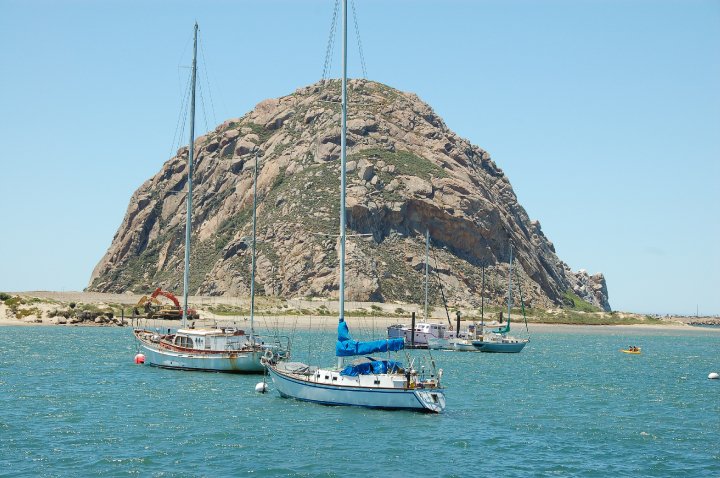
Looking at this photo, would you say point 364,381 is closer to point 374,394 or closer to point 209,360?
point 374,394

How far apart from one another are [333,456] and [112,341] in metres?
57.1

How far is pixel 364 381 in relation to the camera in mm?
41281

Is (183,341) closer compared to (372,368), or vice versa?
(372,368)

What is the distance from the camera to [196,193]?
184125 millimetres

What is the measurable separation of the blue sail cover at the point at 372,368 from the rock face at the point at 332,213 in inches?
3482

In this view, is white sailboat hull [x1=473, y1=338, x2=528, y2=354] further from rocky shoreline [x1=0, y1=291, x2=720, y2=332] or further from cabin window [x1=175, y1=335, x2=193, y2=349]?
cabin window [x1=175, y1=335, x2=193, y2=349]

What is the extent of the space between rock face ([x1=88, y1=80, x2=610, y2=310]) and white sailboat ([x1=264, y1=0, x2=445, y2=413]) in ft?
288

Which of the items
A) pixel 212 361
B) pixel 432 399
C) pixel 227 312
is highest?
pixel 227 312

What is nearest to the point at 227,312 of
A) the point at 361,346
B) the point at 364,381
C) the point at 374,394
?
the point at 361,346

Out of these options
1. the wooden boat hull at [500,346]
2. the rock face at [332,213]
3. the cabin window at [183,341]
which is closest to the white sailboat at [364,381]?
the cabin window at [183,341]

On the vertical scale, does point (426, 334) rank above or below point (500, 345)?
above

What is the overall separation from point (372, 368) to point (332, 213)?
10511 cm

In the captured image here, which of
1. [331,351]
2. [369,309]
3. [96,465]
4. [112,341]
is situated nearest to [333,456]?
[96,465]

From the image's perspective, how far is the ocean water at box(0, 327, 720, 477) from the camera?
31.7m
